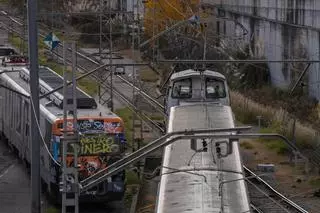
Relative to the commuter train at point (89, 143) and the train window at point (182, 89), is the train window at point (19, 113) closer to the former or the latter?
the commuter train at point (89, 143)

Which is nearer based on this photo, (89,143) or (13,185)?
(89,143)

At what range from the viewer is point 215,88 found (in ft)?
79.0

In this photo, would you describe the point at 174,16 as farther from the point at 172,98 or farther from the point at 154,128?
the point at 172,98

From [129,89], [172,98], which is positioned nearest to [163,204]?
[172,98]

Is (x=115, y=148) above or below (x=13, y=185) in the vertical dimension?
above

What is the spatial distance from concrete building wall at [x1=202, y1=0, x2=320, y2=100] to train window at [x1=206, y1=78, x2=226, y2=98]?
715 centimetres

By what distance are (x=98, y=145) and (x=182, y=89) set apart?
589 centimetres

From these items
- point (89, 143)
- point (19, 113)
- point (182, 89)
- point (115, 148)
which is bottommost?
point (115, 148)

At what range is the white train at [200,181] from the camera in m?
11.2

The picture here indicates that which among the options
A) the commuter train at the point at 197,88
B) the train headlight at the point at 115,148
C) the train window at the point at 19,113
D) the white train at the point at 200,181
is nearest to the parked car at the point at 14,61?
the train window at the point at 19,113

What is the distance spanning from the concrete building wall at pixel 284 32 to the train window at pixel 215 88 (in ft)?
23.5

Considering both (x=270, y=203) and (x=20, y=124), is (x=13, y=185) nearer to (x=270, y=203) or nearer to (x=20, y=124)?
(x=20, y=124)

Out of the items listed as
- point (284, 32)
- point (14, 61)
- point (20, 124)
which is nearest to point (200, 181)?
point (20, 124)

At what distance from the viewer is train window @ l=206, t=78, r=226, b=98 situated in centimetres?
2388
